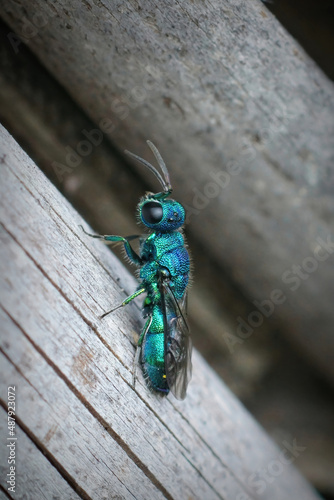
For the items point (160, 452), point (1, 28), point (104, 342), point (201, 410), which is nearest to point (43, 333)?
point (104, 342)

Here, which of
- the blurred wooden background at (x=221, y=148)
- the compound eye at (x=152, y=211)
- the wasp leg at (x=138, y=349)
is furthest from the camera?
the compound eye at (x=152, y=211)

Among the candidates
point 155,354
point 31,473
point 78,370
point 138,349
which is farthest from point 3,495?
point 155,354

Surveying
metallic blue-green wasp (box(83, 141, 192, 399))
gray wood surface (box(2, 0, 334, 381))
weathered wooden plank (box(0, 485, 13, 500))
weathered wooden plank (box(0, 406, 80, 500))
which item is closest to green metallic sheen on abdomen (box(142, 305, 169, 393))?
metallic blue-green wasp (box(83, 141, 192, 399))

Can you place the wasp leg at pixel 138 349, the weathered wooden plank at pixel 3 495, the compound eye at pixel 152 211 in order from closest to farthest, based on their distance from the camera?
the weathered wooden plank at pixel 3 495 → the wasp leg at pixel 138 349 → the compound eye at pixel 152 211

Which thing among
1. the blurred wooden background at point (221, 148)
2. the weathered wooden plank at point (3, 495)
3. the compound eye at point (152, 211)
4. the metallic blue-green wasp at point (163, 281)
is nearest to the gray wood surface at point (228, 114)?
the blurred wooden background at point (221, 148)

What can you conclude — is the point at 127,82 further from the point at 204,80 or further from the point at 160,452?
the point at 160,452

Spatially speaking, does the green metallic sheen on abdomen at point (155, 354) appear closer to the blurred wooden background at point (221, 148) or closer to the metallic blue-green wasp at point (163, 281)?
the metallic blue-green wasp at point (163, 281)
